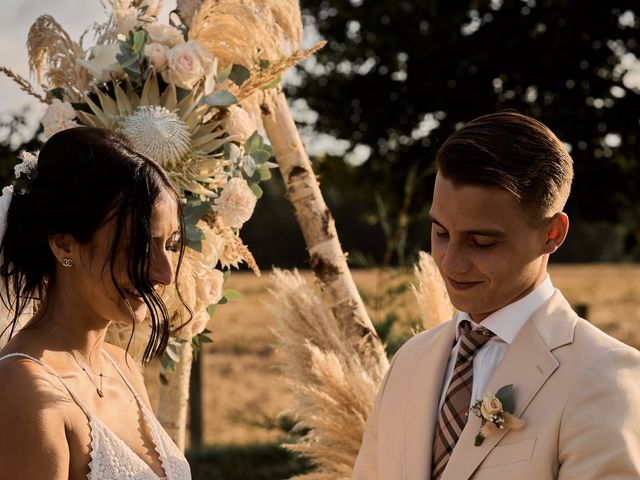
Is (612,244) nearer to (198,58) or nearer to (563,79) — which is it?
(563,79)

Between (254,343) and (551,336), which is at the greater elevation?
(551,336)

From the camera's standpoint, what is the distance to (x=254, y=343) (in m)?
16.5

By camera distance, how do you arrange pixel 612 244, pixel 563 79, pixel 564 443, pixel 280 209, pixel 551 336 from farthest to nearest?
pixel 280 209 → pixel 612 244 → pixel 563 79 → pixel 551 336 → pixel 564 443

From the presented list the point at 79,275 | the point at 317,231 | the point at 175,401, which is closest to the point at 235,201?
the point at 317,231

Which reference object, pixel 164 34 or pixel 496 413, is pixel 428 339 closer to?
pixel 496 413

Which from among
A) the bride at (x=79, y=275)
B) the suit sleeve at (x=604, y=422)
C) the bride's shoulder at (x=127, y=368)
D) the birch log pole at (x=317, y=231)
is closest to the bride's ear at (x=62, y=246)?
the bride at (x=79, y=275)

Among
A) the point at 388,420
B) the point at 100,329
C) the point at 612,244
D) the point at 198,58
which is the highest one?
the point at 198,58

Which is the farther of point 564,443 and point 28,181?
point 28,181

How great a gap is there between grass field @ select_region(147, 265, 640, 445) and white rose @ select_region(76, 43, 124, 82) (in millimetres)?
2118

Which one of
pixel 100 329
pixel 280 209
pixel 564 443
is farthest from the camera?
pixel 280 209

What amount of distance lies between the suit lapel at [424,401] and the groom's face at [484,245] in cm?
24

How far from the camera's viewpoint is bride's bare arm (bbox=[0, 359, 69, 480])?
2.12 meters

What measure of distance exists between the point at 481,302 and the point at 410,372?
1.23 ft

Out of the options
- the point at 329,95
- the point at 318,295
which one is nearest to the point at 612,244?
the point at 329,95
